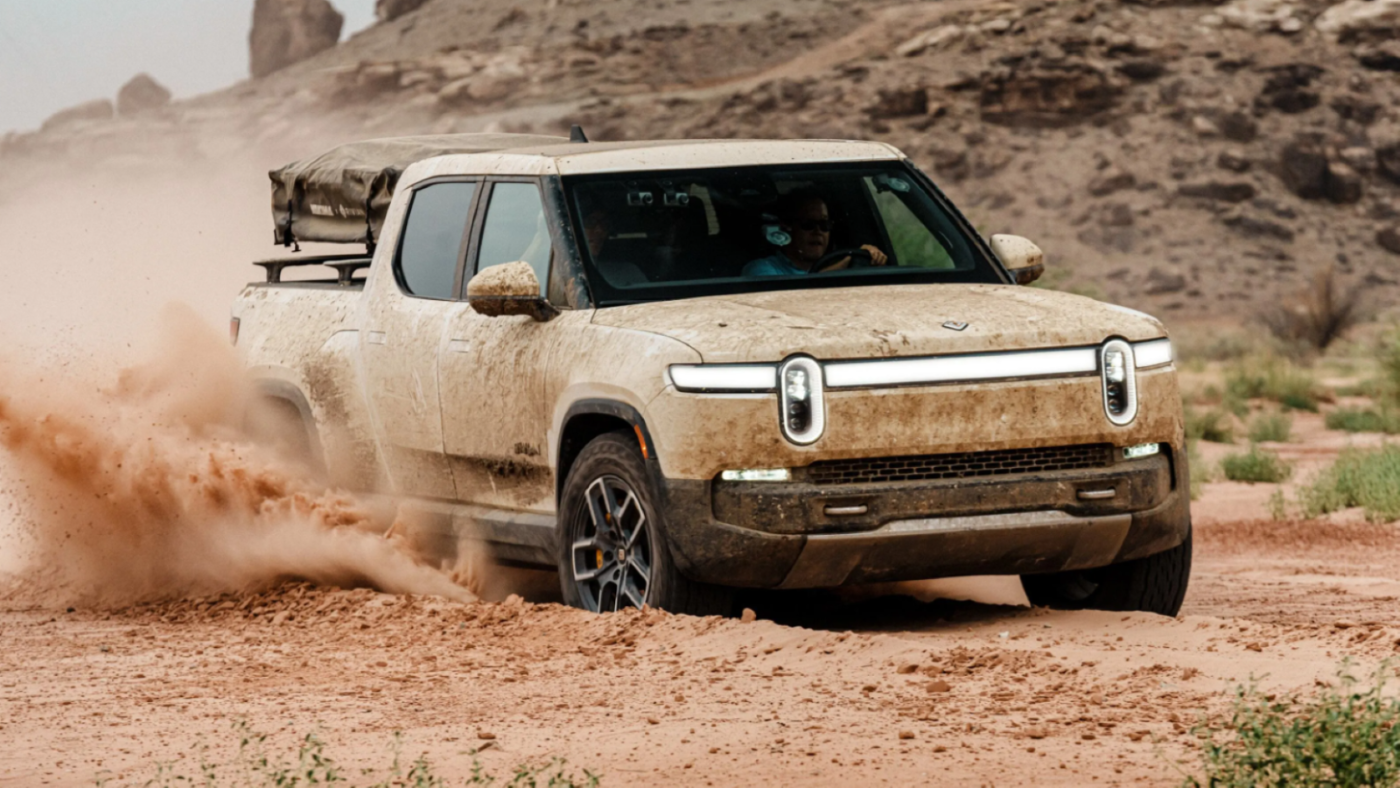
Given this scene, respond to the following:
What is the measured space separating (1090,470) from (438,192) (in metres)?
3.16

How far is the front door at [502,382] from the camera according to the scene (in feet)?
24.5

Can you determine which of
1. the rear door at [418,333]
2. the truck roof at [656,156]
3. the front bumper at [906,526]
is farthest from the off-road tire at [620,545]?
the truck roof at [656,156]

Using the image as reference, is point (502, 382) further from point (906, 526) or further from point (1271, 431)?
point (1271, 431)

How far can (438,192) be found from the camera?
849 cm

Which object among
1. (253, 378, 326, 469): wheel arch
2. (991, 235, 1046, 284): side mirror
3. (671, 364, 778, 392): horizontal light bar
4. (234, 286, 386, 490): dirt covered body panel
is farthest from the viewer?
(253, 378, 326, 469): wheel arch

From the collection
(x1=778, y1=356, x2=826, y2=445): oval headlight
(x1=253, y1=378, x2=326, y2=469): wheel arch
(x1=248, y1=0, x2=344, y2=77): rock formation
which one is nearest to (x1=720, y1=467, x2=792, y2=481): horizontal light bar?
(x1=778, y1=356, x2=826, y2=445): oval headlight

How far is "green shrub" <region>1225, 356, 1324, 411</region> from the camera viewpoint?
27.0 m

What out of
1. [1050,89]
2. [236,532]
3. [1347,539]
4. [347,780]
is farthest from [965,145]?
[347,780]

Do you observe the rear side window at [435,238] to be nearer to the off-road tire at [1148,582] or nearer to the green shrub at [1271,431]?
the off-road tire at [1148,582]

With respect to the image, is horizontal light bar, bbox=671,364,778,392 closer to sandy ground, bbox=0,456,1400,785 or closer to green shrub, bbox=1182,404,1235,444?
sandy ground, bbox=0,456,1400,785

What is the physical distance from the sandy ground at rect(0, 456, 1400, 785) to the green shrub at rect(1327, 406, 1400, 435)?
47.4ft

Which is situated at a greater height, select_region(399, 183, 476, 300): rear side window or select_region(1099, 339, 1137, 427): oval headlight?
select_region(399, 183, 476, 300): rear side window

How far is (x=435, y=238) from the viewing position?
8359 millimetres

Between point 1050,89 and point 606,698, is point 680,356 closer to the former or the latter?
point 606,698
